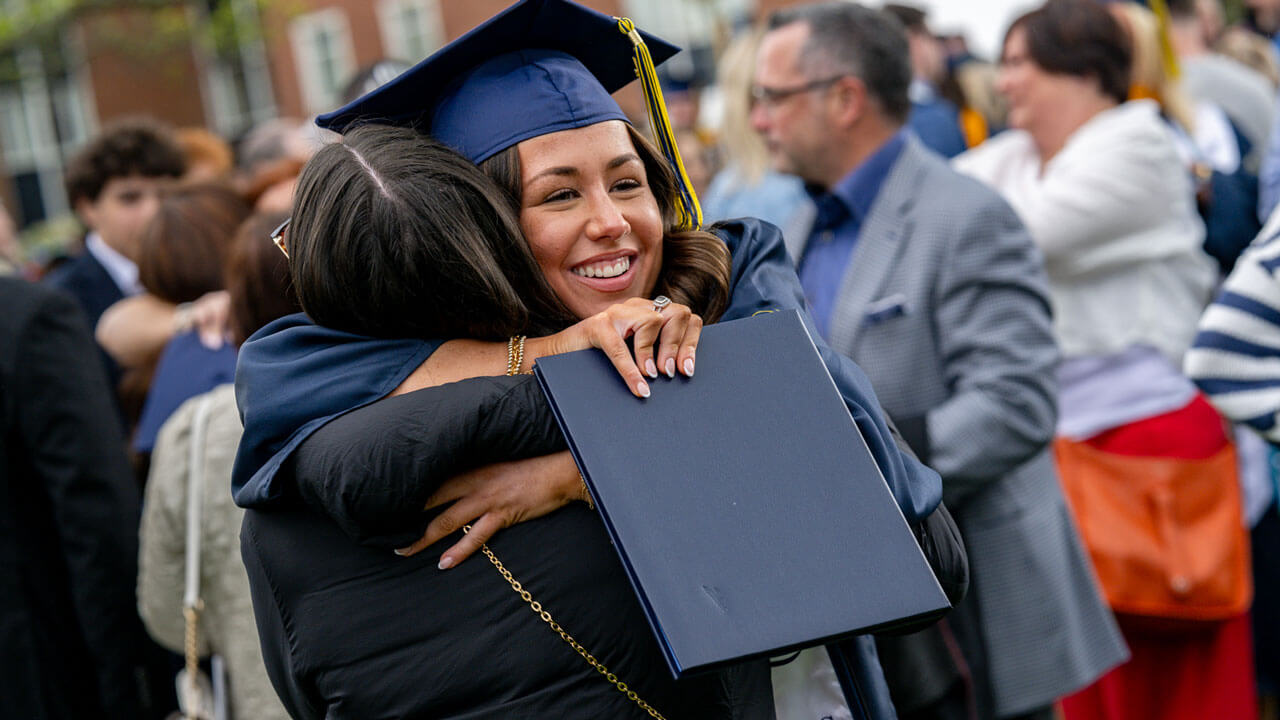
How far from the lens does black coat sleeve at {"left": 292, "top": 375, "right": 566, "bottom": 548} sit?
1.53 metres

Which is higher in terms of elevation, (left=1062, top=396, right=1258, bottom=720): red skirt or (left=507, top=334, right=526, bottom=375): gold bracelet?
(left=507, top=334, right=526, bottom=375): gold bracelet

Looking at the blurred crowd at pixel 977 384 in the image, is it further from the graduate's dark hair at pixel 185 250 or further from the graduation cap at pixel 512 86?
the graduation cap at pixel 512 86

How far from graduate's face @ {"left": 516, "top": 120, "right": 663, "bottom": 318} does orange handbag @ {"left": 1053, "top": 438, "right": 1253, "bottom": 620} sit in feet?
7.36

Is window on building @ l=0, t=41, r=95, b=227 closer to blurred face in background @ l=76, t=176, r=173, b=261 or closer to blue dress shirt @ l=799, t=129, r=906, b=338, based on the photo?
blurred face in background @ l=76, t=176, r=173, b=261

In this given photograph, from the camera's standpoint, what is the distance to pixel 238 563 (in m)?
2.84

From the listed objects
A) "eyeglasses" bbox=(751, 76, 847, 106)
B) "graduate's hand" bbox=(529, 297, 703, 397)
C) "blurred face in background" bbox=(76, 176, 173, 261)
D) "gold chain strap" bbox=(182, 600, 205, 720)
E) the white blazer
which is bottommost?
"gold chain strap" bbox=(182, 600, 205, 720)

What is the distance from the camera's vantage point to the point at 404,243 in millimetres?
1633

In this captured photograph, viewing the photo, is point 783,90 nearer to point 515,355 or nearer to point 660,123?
point 660,123

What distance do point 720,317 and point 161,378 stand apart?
7.03 feet

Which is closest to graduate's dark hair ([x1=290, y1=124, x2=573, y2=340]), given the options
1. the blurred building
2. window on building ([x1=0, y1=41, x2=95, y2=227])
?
the blurred building

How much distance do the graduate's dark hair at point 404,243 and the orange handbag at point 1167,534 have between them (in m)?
2.45

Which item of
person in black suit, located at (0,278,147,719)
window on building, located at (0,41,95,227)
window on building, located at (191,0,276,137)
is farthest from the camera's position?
window on building, located at (0,41,95,227)

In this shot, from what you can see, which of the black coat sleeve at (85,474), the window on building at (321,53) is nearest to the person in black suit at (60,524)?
the black coat sleeve at (85,474)

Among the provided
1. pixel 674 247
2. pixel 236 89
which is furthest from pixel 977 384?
pixel 236 89
